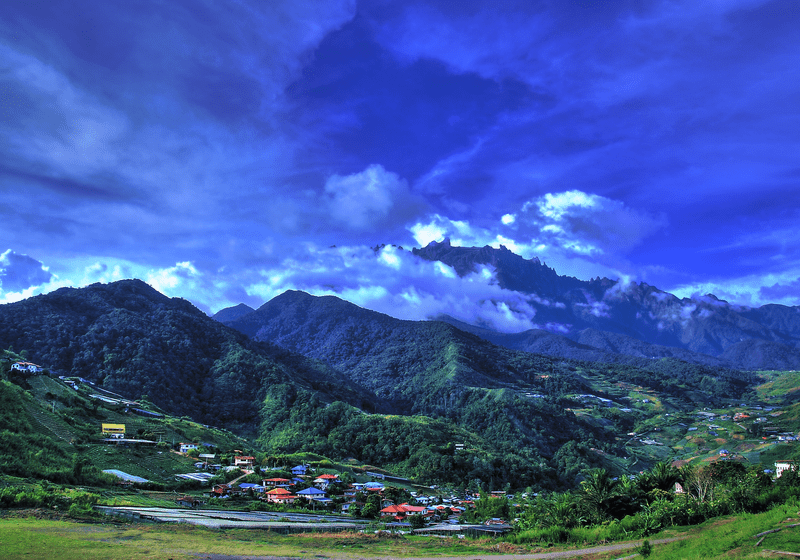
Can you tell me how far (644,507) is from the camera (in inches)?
1312

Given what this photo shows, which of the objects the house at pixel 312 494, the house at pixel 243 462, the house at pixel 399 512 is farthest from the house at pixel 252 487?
the house at pixel 399 512

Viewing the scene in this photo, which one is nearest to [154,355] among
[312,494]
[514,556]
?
[312,494]

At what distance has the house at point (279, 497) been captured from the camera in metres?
51.4

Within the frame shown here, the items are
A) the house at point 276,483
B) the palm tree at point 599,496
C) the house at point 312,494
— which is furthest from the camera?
the house at point 276,483

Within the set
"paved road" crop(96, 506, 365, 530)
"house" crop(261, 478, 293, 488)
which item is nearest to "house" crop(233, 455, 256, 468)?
"house" crop(261, 478, 293, 488)

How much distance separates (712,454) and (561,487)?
43101 mm

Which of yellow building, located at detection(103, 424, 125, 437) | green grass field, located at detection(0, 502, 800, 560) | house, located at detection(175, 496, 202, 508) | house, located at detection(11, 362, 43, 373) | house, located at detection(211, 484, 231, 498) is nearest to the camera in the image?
green grass field, located at detection(0, 502, 800, 560)

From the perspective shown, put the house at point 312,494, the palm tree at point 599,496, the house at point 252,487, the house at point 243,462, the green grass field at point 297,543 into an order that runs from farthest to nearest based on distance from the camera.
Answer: the house at point 243,462 → the house at point 312,494 → the house at point 252,487 → the palm tree at point 599,496 → the green grass field at point 297,543

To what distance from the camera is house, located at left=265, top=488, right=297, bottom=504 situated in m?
51.4

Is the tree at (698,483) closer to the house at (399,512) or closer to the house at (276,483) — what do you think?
the house at (399,512)

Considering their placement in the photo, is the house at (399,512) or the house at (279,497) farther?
the house at (279,497)

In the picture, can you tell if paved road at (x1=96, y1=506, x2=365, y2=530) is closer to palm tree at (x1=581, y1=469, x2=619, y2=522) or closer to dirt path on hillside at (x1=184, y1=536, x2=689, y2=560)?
dirt path on hillside at (x1=184, y1=536, x2=689, y2=560)

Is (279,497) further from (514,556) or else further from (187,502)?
(514,556)

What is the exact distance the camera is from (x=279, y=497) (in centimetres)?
5194
